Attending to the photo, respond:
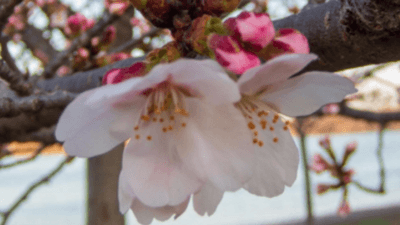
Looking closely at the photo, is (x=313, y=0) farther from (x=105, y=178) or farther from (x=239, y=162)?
(x=105, y=178)

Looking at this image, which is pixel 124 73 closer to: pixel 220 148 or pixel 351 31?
pixel 220 148

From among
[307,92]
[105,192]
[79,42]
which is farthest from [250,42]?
[105,192]

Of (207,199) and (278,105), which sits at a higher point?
(278,105)

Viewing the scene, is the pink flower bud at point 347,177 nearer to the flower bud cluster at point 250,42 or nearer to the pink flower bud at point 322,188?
the pink flower bud at point 322,188

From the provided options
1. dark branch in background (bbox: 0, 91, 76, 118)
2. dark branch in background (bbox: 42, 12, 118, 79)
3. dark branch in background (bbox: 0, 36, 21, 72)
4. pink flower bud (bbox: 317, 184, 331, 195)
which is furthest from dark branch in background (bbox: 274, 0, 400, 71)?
pink flower bud (bbox: 317, 184, 331, 195)

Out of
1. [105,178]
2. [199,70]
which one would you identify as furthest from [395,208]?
[199,70]

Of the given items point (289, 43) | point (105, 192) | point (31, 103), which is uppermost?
point (289, 43)

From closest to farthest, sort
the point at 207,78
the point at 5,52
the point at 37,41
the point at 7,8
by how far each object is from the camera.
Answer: the point at 207,78, the point at 7,8, the point at 5,52, the point at 37,41
